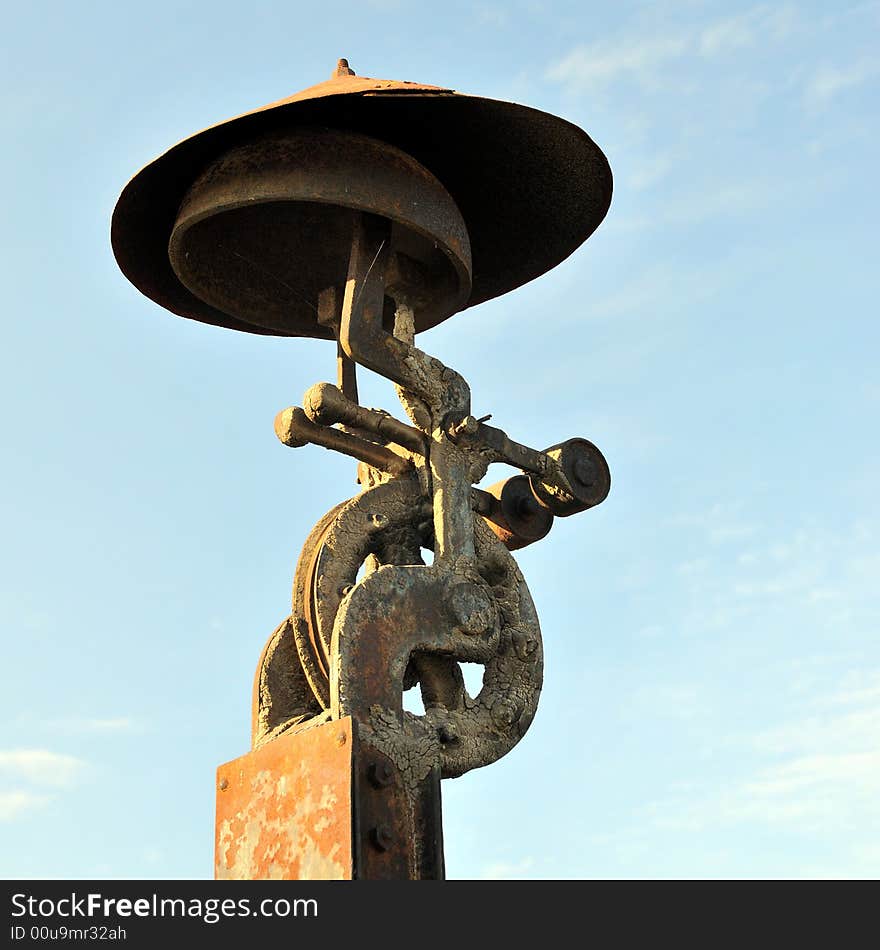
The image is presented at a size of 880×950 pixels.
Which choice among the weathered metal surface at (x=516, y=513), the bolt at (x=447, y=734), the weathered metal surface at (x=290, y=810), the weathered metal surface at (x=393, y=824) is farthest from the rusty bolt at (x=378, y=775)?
the weathered metal surface at (x=516, y=513)

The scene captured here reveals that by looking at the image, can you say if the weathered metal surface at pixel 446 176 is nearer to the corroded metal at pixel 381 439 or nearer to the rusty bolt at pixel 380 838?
the corroded metal at pixel 381 439

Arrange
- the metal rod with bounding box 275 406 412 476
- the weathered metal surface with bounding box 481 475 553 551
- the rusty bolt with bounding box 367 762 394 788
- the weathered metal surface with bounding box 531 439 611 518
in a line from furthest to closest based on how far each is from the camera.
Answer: the weathered metal surface with bounding box 481 475 553 551
the weathered metal surface with bounding box 531 439 611 518
the metal rod with bounding box 275 406 412 476
the rusty bolt with bounding box 367 762 394 788

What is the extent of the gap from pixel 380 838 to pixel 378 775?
23 cm

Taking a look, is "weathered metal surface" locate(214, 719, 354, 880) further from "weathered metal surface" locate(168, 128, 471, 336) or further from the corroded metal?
"weathered metal surface" locate(168, 128, 471, 336)

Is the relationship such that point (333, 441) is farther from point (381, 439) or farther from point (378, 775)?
point (378, 775)

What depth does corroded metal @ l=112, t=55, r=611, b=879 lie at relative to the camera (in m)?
5.69

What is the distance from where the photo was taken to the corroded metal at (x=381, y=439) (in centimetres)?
569

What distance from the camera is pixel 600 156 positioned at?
6.69 meters

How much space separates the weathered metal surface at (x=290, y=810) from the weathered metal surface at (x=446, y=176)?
90.4 inches

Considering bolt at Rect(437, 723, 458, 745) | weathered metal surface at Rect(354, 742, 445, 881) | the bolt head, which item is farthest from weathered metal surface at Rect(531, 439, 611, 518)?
weathered metal surface at Rect(354, 742, 445, 881)

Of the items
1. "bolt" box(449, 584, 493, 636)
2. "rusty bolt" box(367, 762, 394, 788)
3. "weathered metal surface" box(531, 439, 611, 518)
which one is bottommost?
"rusty bolt" box(367, 762, 394, 788)

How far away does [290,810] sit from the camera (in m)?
5.61

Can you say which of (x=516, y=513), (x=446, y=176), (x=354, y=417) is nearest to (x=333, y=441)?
(x=354, y=417)
